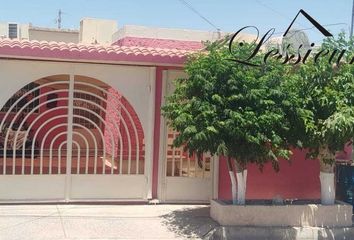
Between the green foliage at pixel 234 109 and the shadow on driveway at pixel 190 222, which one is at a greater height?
the green foliage at pixel 234 109

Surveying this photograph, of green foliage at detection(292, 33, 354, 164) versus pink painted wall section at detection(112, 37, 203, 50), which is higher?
pink painted wall section at detection(112, 37, 203, 50)

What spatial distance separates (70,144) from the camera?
8.47 meters

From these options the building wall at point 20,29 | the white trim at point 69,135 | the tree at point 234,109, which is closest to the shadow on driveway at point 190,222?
the tree at point 234,109

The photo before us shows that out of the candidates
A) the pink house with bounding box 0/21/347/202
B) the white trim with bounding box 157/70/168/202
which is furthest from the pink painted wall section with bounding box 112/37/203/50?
the white trim with bounding box 157/70/168/202

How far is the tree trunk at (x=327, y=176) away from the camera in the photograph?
7961mm

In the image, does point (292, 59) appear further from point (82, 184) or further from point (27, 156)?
point (27, 156)

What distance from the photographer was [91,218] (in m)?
7.73

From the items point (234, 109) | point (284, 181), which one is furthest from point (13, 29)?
point (234, 109)

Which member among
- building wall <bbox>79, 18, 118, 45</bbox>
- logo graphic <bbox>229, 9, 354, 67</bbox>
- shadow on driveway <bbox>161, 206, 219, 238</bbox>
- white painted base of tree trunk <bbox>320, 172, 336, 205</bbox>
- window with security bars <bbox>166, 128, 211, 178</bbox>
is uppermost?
building wall <bbox>79, 18, 118, 45</bbox>

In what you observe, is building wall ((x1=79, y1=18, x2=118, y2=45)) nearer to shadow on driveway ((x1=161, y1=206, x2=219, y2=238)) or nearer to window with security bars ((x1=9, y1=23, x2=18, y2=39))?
window with security bars ((x1=9, y1=23, x2=18, y2=39))

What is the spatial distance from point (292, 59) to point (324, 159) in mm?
1680

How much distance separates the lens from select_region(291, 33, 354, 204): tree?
7.38m

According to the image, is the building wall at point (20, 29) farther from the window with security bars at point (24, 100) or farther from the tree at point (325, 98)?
the tree at point (325, 98)

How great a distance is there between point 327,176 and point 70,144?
13.8ft
